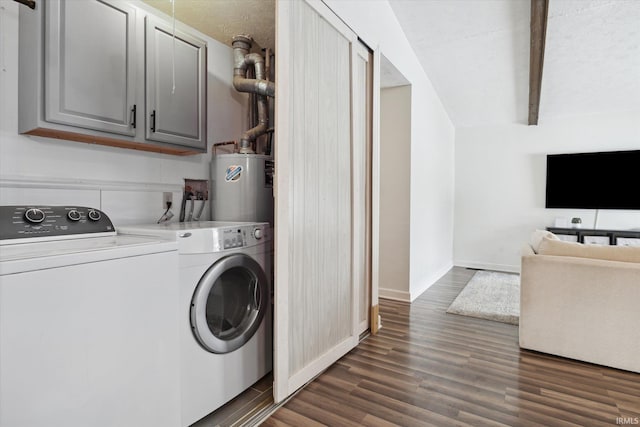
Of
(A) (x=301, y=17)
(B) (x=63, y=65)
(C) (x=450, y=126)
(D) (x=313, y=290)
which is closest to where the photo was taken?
(B) (x=63, y=65)

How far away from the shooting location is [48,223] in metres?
1.49

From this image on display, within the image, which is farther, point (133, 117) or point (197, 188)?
point (197, 188)

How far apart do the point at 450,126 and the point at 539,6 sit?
2.53 meters

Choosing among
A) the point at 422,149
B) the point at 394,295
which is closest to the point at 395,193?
the point at 422,149

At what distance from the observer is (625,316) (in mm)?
2191

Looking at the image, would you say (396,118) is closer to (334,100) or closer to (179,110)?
(334,100)

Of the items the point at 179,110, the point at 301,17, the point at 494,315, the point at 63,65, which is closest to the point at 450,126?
the point at 494,315

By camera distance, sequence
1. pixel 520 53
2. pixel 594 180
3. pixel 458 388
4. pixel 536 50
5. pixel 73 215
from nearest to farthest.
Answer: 1. pixel 73 215
2. pixel 458 388
3. pixel 536 50
4. pixel 520 53
5. pixel 594 180

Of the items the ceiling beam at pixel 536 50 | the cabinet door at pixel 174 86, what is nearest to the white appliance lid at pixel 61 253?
the cabinet door at pixel 174 86

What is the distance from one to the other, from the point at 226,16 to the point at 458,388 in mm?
2843

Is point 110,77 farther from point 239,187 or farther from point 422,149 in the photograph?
point 422,149

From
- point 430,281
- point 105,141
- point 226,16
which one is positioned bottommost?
point 430,281

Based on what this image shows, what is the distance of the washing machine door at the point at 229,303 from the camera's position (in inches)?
62.7

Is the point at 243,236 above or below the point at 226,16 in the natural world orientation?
below
